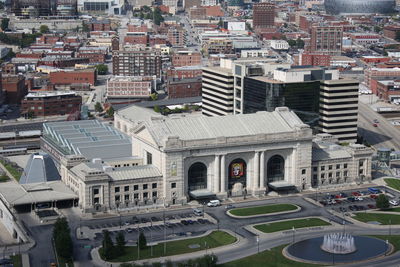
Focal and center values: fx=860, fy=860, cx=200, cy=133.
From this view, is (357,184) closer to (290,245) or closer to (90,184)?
(290,245)

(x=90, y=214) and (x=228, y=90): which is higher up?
(x=228, y=90)

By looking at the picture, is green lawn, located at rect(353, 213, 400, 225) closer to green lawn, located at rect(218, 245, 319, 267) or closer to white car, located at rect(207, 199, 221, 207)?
green lawn, located at rect(218, 245, 319, 267)

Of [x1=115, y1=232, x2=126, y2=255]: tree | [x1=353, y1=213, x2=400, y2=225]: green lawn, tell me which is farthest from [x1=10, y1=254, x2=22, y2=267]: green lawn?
[x1=353, y1=213, x2=400, y2=225]: green lawn

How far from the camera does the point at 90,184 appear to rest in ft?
420

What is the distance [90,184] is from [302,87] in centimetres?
5638

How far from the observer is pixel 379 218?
12544 cm

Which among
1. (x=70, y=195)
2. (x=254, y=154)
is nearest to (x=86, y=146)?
(x=70, y=195)

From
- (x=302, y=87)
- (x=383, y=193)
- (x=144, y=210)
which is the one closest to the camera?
(x=144, y=210)

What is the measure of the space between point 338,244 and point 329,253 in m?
2.35

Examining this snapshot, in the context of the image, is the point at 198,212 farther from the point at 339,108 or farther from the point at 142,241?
the point at 339,108

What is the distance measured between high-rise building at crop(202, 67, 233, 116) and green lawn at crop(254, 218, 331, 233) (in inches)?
2333

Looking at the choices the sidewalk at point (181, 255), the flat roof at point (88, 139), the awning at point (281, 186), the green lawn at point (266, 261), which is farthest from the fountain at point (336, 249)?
the flat roof at point (88, 139)

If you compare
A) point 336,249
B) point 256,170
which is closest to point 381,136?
point 256,170

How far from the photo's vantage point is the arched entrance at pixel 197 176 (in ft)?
444
